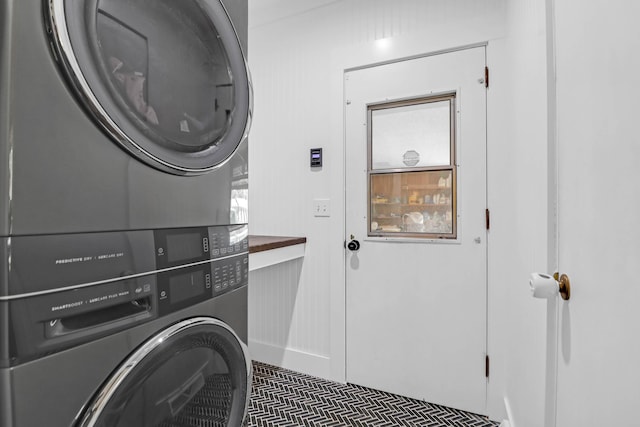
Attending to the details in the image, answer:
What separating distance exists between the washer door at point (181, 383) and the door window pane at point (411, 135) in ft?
4.70

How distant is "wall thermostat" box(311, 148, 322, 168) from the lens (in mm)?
2152

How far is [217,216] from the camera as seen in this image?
0.89m

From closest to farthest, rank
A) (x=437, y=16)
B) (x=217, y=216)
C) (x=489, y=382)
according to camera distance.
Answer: (x=217, y=216), (x=489, y=382), (x=437, y=16)

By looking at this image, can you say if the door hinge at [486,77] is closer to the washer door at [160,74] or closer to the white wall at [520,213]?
the white wall at [520,213]

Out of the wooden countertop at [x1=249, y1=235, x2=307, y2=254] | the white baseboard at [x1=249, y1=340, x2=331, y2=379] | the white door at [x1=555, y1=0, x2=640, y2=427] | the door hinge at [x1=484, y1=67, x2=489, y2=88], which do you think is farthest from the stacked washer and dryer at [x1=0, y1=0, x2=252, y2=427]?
the door hinge at [x1=484, y1=67, x2=489, y2=88]

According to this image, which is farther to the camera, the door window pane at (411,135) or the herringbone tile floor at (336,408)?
the door window pane at (411,135)

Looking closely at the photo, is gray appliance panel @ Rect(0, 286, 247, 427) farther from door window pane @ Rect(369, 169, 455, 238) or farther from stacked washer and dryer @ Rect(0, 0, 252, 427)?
door window pane @ Rect(369, 169, 455, 238)

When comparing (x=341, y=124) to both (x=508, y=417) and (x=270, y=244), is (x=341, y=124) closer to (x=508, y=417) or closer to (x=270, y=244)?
(x=270, y=244)

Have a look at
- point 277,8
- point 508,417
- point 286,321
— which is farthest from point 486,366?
point 277,8

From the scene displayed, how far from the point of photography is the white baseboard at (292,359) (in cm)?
215

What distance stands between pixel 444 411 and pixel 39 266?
78.0 inches

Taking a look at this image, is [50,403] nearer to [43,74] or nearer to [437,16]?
[43,74]

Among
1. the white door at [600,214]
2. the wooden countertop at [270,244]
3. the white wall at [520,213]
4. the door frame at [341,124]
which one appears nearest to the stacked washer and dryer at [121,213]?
the wooden countertop at [270,244]

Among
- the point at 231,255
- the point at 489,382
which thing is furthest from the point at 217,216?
the point at 489,382
